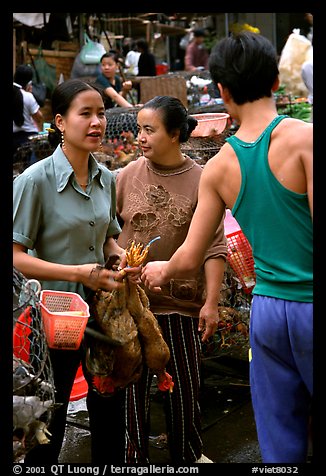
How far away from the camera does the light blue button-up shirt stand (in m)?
3.15

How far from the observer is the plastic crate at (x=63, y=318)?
2.89m

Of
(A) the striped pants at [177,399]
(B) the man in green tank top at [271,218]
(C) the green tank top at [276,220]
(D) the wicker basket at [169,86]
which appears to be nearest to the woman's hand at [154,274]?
(B) the man in green tank top at [271,218]

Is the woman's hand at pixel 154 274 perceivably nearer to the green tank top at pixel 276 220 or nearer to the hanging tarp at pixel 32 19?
the green tank top at pixel 276 220

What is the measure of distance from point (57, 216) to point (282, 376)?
4.23 feet

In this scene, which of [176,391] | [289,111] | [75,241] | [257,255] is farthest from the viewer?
[289,111]

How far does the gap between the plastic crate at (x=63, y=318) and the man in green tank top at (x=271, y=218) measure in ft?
2.45

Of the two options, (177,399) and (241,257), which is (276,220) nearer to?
(177,399)

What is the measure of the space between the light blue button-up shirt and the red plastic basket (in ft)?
3.65

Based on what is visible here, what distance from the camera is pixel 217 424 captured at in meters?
4.68

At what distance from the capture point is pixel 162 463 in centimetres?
412
